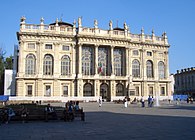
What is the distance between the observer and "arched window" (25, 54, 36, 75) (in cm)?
5323

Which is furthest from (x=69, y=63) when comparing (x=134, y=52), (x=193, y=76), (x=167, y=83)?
(x=193, y=76)

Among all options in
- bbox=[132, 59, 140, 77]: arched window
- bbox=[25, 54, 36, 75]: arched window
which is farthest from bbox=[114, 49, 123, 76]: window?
bbox=[25, 54, 36, 75]: arched window

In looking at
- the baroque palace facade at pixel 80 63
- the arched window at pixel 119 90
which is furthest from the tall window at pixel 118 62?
the arched window at pixel 119 90

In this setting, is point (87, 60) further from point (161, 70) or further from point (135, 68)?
point (161, 70)

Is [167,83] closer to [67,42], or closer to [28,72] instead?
[67,42]

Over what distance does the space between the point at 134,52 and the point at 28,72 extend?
2792 cm

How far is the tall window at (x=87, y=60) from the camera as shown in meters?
56.5

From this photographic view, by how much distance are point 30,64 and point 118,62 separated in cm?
2188

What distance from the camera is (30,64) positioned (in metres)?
53.5

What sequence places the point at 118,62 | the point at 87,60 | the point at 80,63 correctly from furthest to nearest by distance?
the point at 118,62 → the point at 87,60 → the point at 80,63

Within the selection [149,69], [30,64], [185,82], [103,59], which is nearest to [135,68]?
[149,69]

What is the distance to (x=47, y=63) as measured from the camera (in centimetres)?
5462

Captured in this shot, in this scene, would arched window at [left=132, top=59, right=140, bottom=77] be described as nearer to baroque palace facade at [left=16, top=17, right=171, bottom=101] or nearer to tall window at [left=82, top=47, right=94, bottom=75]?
baroque palace facade at [left=16, top=17, right=171, bottom=101]

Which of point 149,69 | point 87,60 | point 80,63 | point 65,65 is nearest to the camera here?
point 80,63
